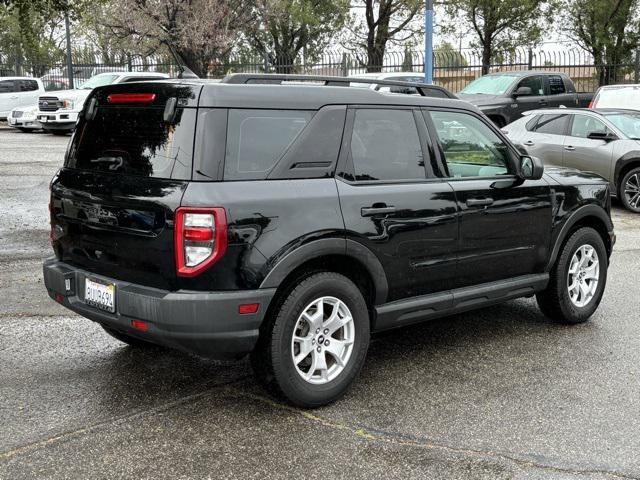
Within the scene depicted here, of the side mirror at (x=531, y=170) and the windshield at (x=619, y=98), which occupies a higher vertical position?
the windshield at (x=619, y=98)

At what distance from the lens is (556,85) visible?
62.2 ft

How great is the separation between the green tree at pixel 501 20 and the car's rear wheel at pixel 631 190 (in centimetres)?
1713

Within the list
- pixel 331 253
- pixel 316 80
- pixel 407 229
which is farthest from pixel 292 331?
pixel 316 80

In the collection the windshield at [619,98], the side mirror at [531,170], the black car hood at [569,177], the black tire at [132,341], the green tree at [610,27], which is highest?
the green tree at [610,27]

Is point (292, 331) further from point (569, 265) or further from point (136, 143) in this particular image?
point (569, 265)

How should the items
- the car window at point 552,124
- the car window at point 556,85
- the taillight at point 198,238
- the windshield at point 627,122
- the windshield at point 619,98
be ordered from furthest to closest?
the car window at point 556,85, the windshield at point 619,98, the car window at point 552,124, the windshield at point 627,122, the taillight at point 198,238

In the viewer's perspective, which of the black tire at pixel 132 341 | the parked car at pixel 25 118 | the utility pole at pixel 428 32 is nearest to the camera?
the black tire at pixel 132 341

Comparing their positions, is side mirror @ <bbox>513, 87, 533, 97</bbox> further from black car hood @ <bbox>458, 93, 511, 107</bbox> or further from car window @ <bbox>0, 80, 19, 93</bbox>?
car window @ <bbox>0, 80, 19, 93</bbox>

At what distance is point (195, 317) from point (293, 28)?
3440 centimetres

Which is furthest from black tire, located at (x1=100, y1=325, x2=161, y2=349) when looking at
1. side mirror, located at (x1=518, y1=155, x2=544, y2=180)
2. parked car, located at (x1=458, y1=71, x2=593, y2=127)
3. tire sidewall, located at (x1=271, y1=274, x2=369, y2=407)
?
parked car, located at (x1=458, y1=71, x2=593, y2=127)

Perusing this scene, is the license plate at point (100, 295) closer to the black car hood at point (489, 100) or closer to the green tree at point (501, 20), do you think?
the black car hood at point (489, 100)

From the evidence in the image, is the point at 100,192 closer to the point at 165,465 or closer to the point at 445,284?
the point at 165,465

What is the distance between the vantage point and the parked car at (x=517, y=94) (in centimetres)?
1759

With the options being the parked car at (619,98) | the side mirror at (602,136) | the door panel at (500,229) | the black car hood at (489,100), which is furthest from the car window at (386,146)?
the black car hood at (489,100)
